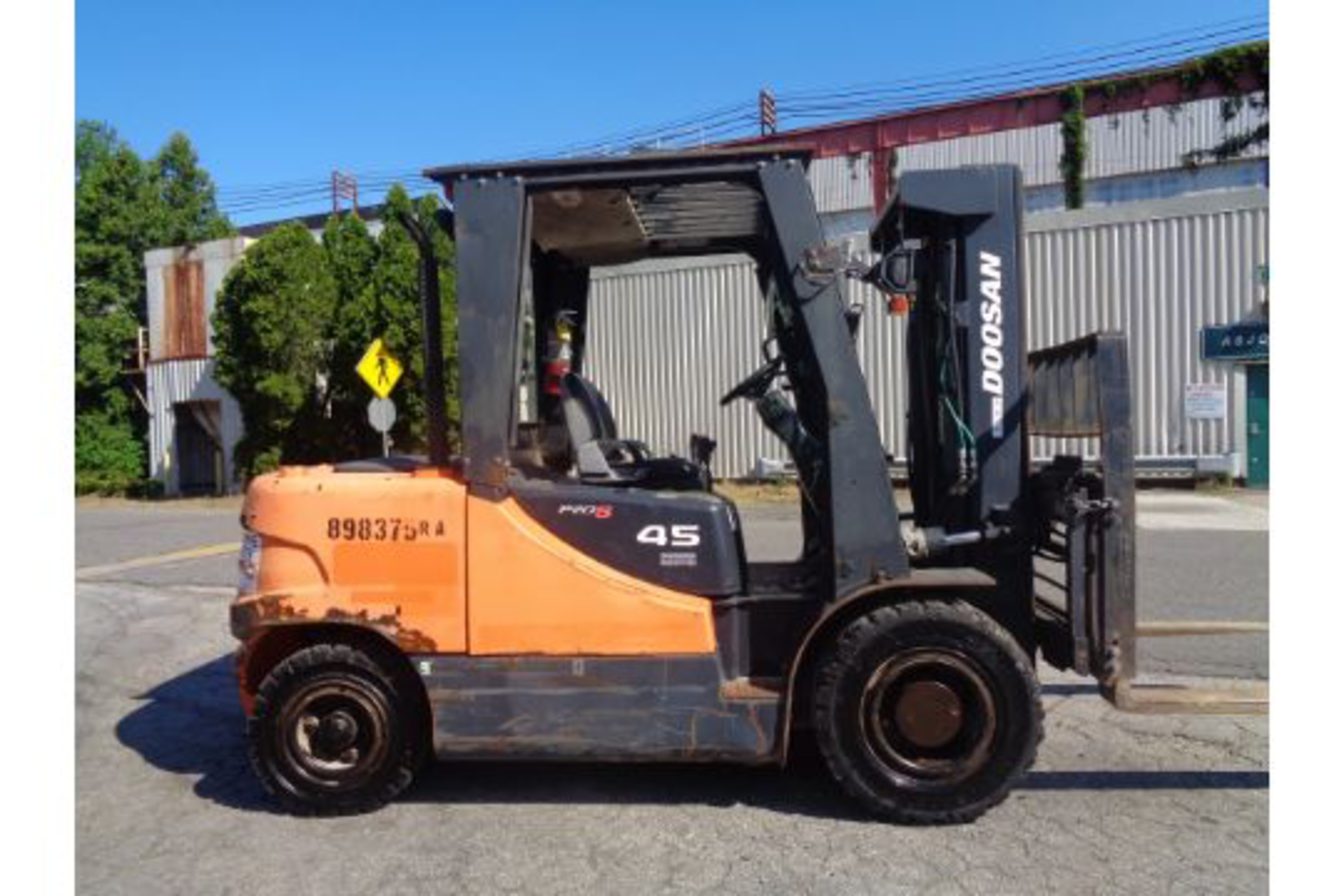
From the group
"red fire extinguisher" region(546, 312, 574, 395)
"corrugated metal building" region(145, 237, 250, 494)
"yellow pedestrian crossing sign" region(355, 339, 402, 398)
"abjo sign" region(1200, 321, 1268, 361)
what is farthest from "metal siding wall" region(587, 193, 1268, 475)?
"corrugated metal building" region(145, 237, 250, 494)

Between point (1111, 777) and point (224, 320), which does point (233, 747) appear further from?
point (224, 320)

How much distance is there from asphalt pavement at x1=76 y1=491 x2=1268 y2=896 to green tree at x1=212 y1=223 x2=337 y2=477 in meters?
17.8

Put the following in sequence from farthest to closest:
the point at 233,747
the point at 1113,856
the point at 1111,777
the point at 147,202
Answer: the point at 147,202 < the point at 233,747 < the point at 1111,777 < the point at 1113,856

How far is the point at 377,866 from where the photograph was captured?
12.6 ft

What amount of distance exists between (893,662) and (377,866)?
2.17m

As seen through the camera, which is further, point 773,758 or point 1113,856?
point 773,758

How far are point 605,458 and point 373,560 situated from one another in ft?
3.75

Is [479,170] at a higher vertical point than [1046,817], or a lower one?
higher

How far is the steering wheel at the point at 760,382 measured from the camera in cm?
448

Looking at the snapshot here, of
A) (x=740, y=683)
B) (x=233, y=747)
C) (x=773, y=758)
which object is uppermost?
(x=740, y=683)

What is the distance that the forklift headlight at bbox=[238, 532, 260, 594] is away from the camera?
432 centimetres

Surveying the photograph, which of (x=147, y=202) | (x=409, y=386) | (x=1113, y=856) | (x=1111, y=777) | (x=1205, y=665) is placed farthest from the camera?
(x=147, y=202)

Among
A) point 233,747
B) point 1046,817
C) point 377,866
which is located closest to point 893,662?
point 1046,817

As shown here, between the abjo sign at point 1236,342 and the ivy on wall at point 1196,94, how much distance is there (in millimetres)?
8718
